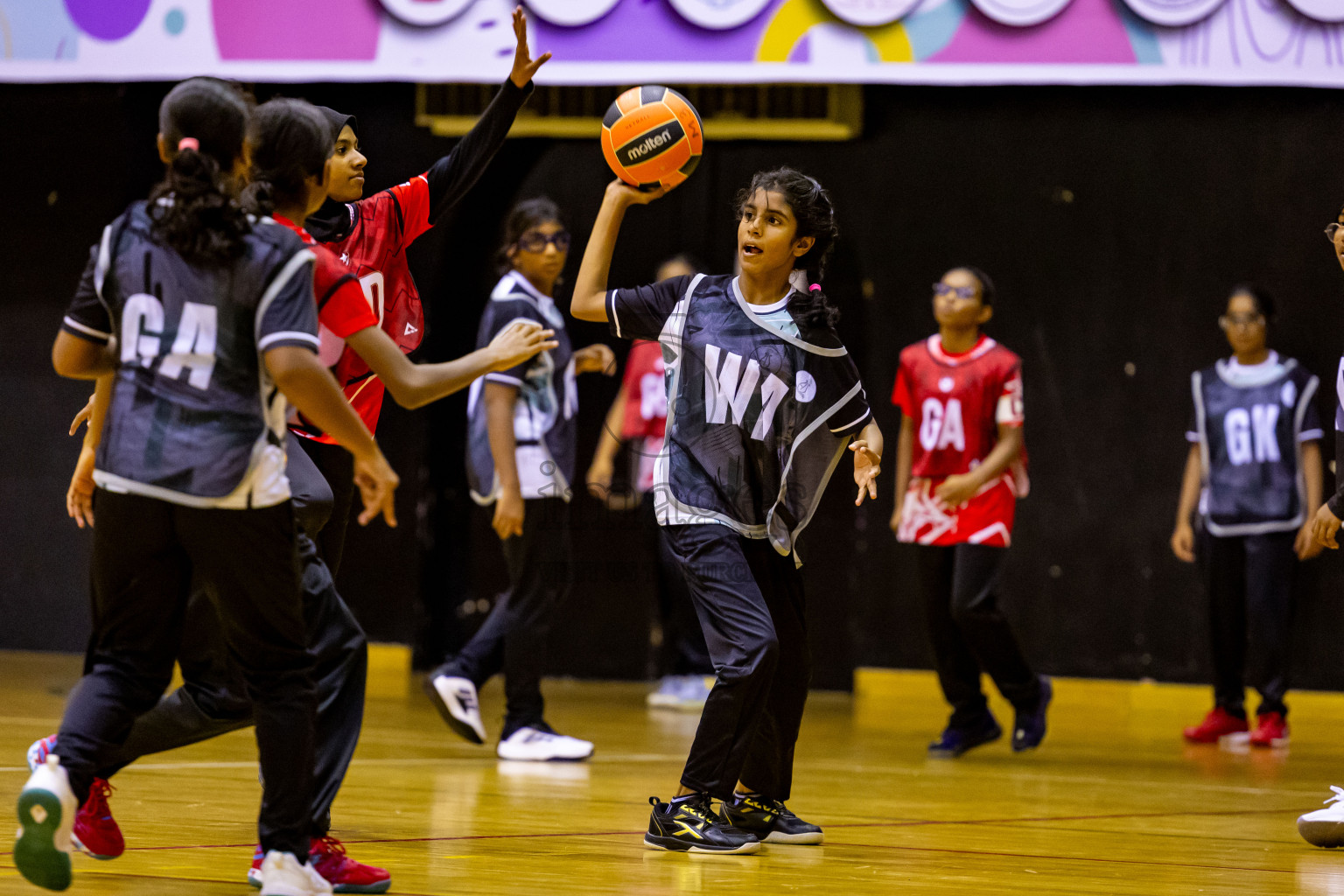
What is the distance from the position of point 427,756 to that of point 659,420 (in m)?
2.71

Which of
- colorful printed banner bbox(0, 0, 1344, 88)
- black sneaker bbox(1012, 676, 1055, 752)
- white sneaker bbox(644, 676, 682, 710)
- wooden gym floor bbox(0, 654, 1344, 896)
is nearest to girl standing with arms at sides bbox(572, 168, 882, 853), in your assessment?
wooden gym floor bbox(0, 654, 1344, 896)

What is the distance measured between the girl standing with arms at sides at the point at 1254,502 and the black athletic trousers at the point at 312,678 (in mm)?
4688

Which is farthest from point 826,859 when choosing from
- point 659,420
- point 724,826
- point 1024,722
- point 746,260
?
point 659,420

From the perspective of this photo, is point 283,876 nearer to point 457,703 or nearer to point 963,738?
point 457,703

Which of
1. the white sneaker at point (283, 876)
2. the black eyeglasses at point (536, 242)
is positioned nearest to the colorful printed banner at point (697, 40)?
the black eyeglasses at point (536, 242)

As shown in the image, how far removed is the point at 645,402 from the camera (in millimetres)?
7742

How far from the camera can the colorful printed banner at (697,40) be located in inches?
250

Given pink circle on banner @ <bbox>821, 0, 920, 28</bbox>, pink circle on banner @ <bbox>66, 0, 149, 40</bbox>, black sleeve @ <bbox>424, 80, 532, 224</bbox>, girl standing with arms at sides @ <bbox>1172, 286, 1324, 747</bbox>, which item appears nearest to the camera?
black sleeve @ <bbox>424, 80, 532, 224</bbox>

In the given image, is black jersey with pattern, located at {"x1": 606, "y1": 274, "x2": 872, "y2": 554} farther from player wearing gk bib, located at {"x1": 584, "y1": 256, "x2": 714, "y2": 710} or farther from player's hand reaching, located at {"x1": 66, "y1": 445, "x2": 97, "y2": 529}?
player wearing gk bib, located at {"x1": 584, "y1": 256, "x2": 714, "y2": 710}

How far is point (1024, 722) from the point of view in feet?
20.0

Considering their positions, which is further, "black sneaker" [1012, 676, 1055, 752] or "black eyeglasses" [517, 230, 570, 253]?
"black sneaker" [1012, 676, 1055, 752]

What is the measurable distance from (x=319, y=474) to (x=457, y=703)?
225cm

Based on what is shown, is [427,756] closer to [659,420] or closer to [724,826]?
[724,826]

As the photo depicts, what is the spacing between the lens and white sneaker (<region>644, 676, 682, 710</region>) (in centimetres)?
738
